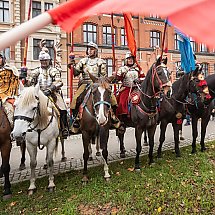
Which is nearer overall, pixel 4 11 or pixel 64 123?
pixel 64 123

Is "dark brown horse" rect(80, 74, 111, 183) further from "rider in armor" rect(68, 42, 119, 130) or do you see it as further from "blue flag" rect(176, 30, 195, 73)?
"blue flag" rect(176, 30, 195, 73)

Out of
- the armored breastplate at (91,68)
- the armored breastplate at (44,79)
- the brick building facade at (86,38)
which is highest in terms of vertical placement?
the brick building facade at (86,38)

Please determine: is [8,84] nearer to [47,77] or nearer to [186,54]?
[47,77]

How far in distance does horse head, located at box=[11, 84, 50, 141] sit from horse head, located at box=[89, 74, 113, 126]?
1.00m

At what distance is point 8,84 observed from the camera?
5.69 meters

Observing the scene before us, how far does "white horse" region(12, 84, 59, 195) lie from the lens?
14.7ft

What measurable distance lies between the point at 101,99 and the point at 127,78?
7.54ft

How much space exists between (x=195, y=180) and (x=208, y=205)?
3.17 feet

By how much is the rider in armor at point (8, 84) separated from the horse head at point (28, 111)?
0.87 metres

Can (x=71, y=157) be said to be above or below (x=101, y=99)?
below

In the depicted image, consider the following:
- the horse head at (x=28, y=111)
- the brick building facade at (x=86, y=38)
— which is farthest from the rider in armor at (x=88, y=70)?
the brick building facade at (x=86, y=38)

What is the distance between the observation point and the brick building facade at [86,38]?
86.2 feet

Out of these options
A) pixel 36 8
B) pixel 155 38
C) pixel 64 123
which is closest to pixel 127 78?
pixel 64 123

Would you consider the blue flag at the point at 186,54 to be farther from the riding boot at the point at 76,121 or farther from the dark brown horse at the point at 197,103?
the riding boot at the point at 76,121
